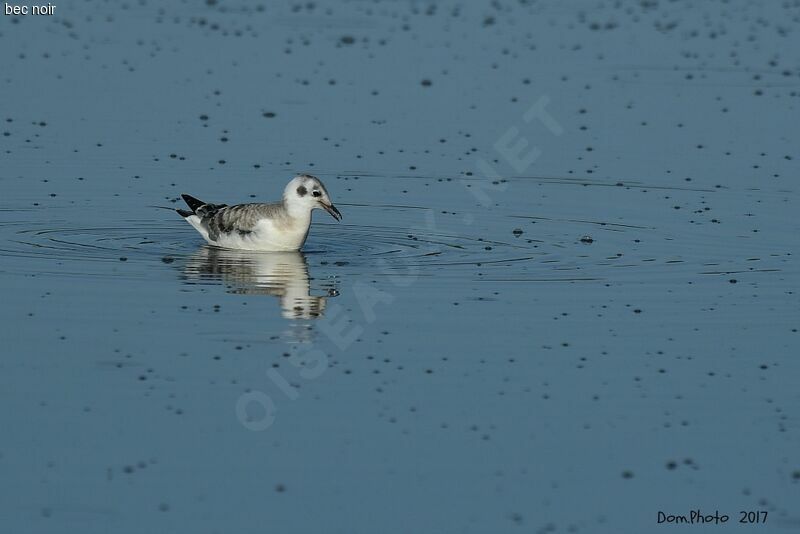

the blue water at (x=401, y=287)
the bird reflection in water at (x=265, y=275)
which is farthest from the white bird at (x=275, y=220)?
the blue water at (x=401, y=287)

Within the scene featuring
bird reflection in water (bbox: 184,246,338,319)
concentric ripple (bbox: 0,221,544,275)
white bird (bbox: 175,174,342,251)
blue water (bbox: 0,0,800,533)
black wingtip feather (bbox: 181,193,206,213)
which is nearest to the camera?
blue water (bbox: 0,0,800,533)

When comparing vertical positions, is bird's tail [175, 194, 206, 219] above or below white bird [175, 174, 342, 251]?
above

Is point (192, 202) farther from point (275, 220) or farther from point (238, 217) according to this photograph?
point (275, 220)

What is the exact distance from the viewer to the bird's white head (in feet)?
62.8

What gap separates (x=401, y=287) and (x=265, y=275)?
1.75 meters

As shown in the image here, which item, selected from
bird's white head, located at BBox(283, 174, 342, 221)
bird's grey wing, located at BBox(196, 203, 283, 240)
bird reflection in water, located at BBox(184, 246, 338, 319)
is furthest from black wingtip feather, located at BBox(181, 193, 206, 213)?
bird's white head, located at BBox(283, 174, 342, 221)

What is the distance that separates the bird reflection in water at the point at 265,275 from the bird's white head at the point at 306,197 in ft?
2.01

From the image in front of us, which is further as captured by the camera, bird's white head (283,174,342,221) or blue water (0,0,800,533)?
bird's white head (283,174,342,221)

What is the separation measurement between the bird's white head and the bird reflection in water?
61cm

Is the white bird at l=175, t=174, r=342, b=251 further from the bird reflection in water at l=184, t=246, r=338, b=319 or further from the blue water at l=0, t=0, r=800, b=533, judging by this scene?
the blue water at l=0, t=0, r=800, b=533

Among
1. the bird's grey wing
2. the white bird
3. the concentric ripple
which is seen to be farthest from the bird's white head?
the concentric ripple

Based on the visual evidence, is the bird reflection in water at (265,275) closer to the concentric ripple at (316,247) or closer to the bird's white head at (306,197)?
the concentric ripple at (316,247)

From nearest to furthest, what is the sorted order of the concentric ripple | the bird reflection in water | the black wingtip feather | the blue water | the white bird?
the blue water
the bird reflection in water
the concentric ripple
the white bird
the black wingtip feather

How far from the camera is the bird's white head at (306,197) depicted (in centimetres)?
1916
